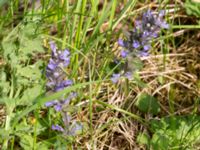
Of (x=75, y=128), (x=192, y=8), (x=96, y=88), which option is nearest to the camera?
(x=75, y=128)

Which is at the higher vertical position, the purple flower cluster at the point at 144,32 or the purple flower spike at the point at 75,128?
the purple flower cluster at the point at 144,32

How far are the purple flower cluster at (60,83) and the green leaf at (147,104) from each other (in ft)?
1.01

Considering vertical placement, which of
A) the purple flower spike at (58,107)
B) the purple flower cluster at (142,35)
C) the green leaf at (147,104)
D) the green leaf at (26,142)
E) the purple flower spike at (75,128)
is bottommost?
the green leaf at (26,142)

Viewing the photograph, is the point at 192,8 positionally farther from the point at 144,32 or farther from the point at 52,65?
the point at 52,65

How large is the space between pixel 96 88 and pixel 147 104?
0.22 meters

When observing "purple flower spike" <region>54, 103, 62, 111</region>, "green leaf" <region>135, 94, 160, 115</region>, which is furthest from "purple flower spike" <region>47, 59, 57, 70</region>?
"green leaf" <region>135, 94, 160, 115</region>

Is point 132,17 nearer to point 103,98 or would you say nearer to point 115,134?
point 103,98

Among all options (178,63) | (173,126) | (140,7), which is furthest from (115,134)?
(140,7)

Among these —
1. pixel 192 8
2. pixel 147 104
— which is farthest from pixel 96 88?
pixel 192 8

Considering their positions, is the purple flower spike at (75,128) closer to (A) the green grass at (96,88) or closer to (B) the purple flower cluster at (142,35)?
(A) the green grass at (96,88)

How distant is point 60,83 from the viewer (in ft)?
5.52

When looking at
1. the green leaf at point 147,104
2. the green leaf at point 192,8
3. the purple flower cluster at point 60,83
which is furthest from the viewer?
the green leaf at point 192,8

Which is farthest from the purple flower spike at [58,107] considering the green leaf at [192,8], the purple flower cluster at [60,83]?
the green leaf at [192,8]

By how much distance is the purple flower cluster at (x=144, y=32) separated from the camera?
1.80 m
